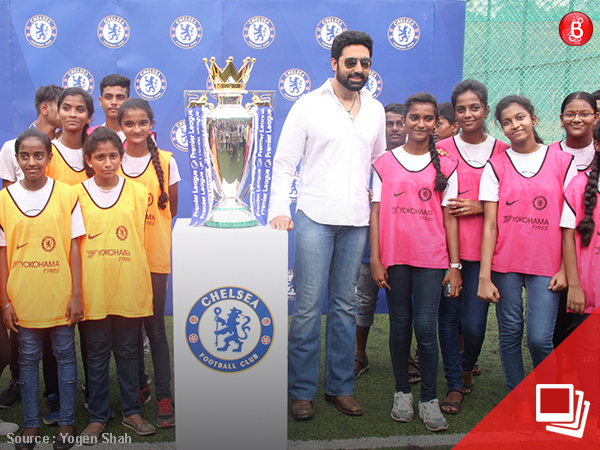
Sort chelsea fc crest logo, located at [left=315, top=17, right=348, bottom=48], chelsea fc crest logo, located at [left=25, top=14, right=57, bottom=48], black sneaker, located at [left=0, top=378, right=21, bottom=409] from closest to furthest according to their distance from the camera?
black sneaker, located at [left=0, top=378, right=21, bottom=409], chelsea fc crest logo, located at [left=25, top=14, right=57, bottom=48], chelsea fc crest logo, located at [left=315, top=17, right=348, bottom=48]

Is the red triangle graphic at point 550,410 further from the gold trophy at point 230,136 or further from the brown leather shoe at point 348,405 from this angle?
the gold trophy at point 230,136

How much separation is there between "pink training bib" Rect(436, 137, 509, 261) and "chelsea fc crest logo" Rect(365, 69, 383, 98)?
1570 millimetres

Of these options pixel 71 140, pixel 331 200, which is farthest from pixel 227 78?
pixel 71 140

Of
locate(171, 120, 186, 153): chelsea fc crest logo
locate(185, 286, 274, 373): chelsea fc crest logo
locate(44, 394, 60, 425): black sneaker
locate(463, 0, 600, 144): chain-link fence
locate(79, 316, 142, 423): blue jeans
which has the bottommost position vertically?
locate(44, 394, 60, 425): black sneaker

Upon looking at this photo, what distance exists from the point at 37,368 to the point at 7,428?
1.22 ft

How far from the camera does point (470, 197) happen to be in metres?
2.39

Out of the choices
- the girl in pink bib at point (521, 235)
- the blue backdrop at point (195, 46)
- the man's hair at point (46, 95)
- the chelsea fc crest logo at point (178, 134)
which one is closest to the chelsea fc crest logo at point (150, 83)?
the blue backdrop at point (195, 46)

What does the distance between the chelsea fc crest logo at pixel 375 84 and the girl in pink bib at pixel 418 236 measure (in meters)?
1.60

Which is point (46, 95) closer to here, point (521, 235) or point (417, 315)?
point (417, 315)

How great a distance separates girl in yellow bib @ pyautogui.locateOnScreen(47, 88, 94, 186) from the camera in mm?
2287

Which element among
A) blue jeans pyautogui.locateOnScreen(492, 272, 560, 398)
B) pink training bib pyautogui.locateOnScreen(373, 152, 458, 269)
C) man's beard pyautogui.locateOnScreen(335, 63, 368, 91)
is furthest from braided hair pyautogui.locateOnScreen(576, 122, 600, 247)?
man's beard pyautogui.locateOnScreen(335, 63, 368, 91)

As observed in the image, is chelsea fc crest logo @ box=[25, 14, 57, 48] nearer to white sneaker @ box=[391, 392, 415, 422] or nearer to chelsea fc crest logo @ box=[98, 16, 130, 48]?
chelsea fc crest logo @ box=[98, 16, 130, 48]

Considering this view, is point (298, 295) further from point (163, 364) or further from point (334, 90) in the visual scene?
point (334, 90)

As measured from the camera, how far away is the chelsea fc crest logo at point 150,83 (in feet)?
12.3
